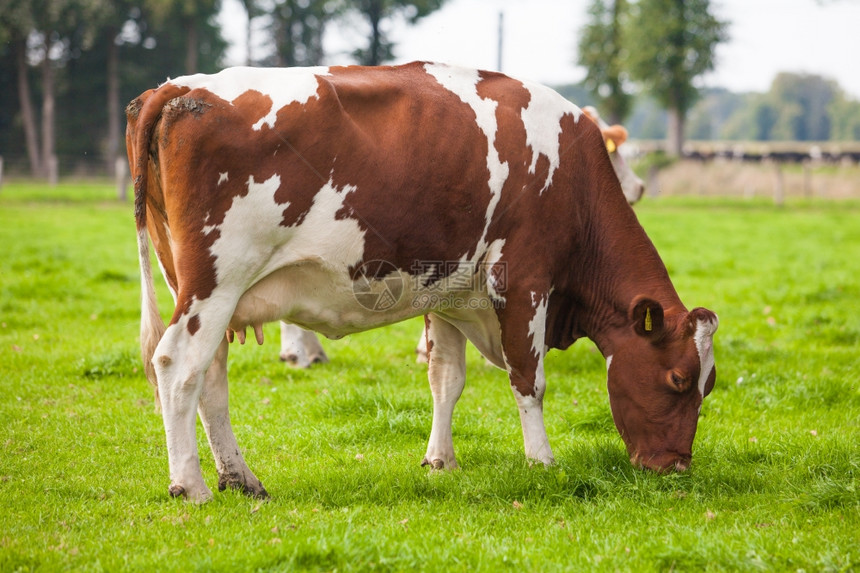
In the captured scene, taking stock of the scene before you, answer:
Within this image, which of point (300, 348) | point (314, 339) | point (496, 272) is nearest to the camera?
point (496, 272)

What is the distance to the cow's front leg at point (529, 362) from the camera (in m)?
4.93

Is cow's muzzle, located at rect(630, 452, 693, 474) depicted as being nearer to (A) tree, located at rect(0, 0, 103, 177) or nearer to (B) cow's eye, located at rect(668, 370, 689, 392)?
(B) cow's eye, located at rect(668, 370, 689, 392)

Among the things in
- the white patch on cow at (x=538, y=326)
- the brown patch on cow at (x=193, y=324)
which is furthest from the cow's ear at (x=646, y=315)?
the brown patch on cow at (x=193, y=324)

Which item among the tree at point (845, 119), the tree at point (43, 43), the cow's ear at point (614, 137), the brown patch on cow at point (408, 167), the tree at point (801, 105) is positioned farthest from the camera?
the tree at point (801, 105)

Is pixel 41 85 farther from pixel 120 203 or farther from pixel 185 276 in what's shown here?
pixel 185 276

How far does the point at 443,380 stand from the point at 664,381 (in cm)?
136

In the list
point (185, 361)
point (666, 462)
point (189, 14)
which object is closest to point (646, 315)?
point (666, 462)

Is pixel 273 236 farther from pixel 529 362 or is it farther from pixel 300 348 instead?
pixel 300 348

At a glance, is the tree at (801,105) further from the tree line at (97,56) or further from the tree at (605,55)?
the tree line at (97,56)

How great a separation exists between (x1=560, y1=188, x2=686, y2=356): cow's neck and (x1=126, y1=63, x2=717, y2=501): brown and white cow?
12mm

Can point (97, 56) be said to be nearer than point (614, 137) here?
No

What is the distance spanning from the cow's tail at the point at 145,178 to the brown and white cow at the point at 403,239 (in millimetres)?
12

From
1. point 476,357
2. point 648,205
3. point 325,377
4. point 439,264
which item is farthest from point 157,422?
point 648,205

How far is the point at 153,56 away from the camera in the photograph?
1945 inches
